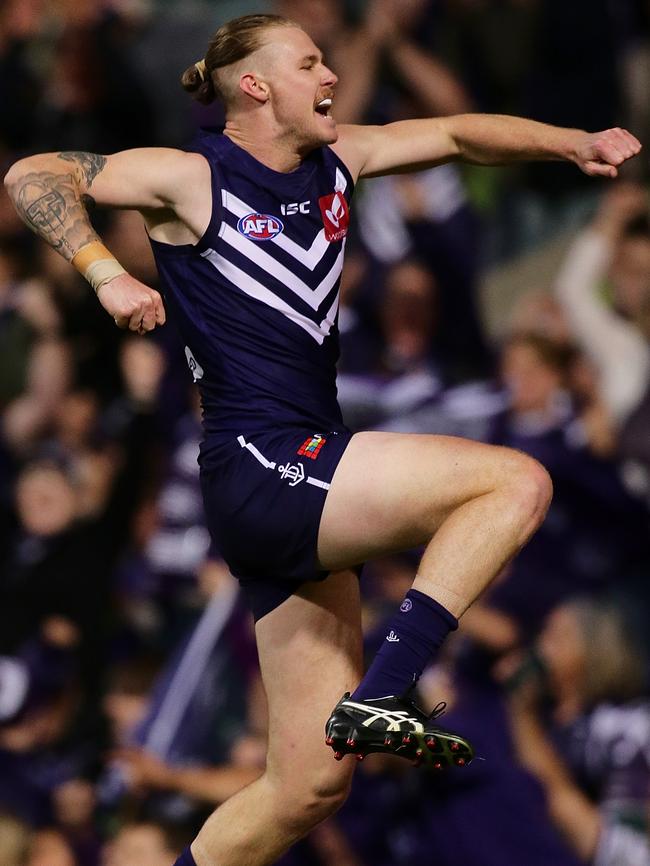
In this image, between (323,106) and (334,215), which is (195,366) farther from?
(323,106)

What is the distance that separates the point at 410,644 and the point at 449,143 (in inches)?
60.4

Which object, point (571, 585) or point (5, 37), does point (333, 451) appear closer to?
point (571, 585)

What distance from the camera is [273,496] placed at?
4.00 metres

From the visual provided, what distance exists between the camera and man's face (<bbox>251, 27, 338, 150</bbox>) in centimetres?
418

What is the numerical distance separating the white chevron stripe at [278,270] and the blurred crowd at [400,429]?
2.66m

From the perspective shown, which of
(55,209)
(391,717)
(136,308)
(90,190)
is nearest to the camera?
(136,308)

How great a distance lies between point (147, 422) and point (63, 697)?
1428 mm

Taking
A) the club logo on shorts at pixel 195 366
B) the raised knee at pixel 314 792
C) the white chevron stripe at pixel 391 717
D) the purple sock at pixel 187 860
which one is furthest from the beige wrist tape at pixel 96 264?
the purple sock at pixel 187 860

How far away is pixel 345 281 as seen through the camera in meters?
7.55

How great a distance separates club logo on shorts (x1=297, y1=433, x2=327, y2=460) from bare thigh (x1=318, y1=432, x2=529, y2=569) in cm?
8

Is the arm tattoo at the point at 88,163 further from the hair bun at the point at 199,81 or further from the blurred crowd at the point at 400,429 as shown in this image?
the blurred crowd at the point at 400,429

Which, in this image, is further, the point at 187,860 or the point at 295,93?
the point at 187,860

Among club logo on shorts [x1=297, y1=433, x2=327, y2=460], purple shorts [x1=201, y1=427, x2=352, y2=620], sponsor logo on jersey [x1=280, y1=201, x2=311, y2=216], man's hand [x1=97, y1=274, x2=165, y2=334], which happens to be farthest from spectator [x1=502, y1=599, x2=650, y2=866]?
man's hand [x1=97, y1=274, x2=165, y2=334]

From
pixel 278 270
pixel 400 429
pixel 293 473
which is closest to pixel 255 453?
pixel 293 473
